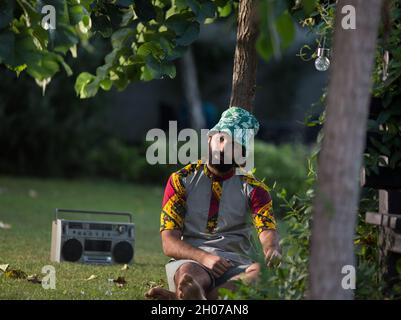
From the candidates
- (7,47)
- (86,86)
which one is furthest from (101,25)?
(7,47)

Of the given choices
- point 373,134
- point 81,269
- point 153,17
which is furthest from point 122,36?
point 373,134

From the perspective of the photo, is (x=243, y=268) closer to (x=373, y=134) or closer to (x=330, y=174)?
(x=373, y=134)

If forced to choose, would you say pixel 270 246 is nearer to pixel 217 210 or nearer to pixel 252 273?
pixel 252 273

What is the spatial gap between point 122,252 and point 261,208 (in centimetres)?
206

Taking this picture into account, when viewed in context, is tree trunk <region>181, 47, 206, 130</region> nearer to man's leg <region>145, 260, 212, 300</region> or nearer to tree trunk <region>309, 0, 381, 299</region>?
man's leg <region>145, 260, 212, 300</region>

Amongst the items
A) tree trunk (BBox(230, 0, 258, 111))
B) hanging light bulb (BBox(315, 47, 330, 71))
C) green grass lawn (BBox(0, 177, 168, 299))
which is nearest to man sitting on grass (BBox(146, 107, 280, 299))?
green grass lawn (BBox(0, 177, 168, 299))

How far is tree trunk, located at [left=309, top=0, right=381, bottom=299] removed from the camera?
3.11 meters

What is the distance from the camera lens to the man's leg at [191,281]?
418 centimetres

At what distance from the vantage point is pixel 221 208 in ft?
15.3

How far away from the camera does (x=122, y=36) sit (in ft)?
20.5

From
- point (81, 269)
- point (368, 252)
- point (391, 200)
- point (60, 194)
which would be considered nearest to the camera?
point (391, 200)

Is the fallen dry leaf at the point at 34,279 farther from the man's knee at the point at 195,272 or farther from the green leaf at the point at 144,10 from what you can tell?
the green leaf at the point at 144,10

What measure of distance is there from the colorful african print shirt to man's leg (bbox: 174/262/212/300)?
0.24m
